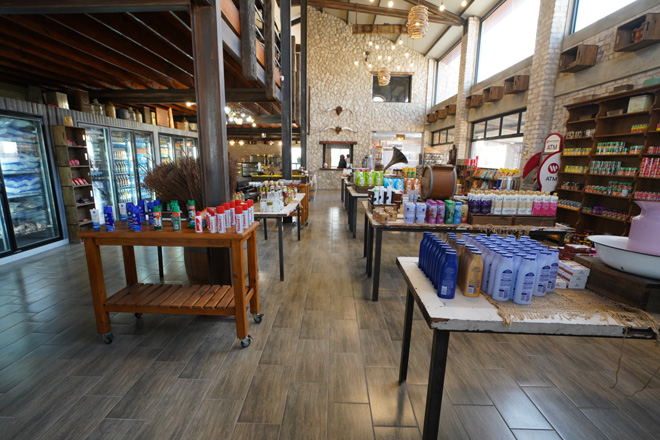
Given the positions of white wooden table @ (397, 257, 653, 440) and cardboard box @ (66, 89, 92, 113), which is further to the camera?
cardboard box @ (66, 89, 92, 113)

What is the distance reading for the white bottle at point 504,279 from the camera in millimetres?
1525

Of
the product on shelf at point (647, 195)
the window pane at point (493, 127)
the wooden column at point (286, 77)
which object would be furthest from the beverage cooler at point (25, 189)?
the window pane at point (493, 127)

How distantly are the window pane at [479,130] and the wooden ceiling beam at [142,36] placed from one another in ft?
29.6

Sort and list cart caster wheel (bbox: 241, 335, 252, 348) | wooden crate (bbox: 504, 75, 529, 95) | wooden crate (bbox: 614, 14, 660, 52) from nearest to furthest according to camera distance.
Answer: cart caster wheel (bbox: 241, 335, 252, 348)
wooden crate (bbox: 614, 14, 660, 52)
wooden crate (bbox: 504, 75, 529, 95)

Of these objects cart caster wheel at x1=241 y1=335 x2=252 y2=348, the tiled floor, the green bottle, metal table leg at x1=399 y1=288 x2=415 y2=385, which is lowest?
the tiled floor

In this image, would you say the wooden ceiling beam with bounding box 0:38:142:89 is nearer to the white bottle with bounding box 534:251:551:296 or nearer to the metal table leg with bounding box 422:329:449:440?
the metal table leg with bounding box 422:329:449:440

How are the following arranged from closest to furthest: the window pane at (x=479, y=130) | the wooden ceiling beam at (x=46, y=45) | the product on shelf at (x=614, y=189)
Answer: the wooden ceiling beam at (x=46, y=45) < the product on shelf at (x=614, y=189) < the window pane at (x=479, y=130)

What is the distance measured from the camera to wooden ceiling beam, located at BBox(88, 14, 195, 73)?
11.3 feet

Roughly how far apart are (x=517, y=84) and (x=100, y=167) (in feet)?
32.5

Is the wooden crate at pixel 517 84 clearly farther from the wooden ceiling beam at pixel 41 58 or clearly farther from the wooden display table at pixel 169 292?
the wooden ceiling beam at pixel 41 58

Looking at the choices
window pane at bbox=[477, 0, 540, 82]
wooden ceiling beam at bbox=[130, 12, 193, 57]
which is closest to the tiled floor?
wooden ceiling beam at bbox=[130, 12, 193, 57]

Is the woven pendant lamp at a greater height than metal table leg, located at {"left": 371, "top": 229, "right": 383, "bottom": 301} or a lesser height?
greater

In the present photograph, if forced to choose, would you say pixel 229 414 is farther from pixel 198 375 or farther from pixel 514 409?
pixel 514 409

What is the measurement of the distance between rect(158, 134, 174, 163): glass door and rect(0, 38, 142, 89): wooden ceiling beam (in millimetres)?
2761
